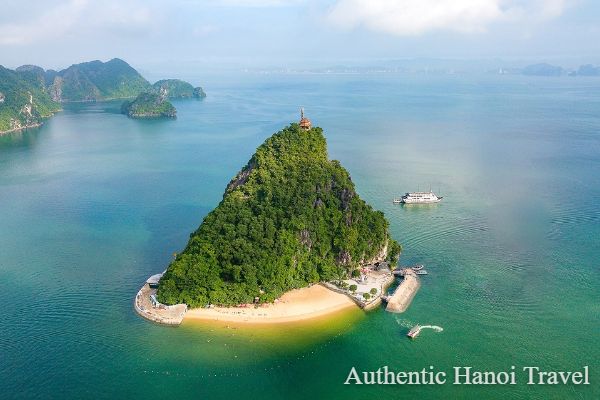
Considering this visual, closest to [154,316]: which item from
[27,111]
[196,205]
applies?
[196,205]

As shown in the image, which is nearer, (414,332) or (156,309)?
(414,332)

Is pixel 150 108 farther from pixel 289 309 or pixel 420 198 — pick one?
pixel 289 309

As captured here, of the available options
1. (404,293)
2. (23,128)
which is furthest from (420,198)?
(23,128)

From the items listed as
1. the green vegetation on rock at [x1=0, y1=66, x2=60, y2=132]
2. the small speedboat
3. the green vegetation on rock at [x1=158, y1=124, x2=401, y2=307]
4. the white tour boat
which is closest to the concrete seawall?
the green vegetation on rock at [x1=158, y1=124, x2=401, y2=307]

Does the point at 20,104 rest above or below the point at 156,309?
above

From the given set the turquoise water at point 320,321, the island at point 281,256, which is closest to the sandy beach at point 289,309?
the island at point 281,256

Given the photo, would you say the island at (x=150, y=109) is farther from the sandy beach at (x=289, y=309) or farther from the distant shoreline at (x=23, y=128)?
the sandy beach at (x=289, y=309)
